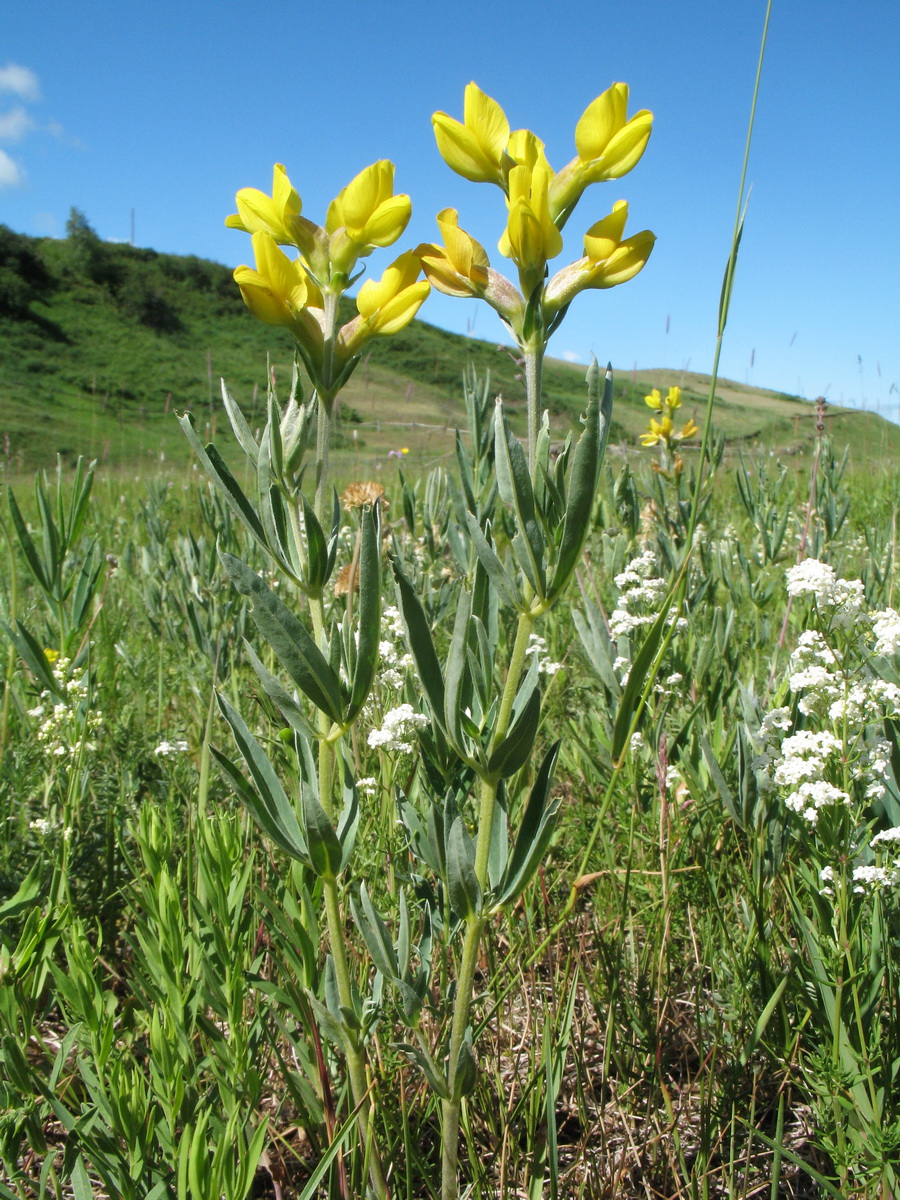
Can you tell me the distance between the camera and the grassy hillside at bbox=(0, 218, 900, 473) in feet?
65.2

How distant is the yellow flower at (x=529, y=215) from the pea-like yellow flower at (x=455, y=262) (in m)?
0.04

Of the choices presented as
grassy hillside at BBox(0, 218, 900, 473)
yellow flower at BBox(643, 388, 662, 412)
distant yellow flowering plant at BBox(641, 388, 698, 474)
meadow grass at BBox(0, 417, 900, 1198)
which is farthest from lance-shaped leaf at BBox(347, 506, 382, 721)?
grassy hillside at BBox(0, 218, 900, 473)

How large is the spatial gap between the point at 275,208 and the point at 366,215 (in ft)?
0.36

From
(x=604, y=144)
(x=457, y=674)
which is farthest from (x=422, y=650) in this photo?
(x=604, y=144)

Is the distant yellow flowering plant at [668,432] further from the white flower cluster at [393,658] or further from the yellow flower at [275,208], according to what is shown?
the yellow flower at [275,208]

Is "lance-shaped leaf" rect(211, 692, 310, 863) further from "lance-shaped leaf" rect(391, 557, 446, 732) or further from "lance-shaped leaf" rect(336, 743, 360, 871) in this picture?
"lance-shaped leaf" rect(391, 557, 446, 732)

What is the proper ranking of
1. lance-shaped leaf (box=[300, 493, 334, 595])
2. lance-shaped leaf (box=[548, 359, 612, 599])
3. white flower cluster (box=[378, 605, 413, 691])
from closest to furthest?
1. lance-shaped leaf (box=[548, 359, 612, 599])
2. lance-shaped leaf (box=[300, 493, 334, 595])
3. white flower cluster (box=[378, 605, 413, 691])

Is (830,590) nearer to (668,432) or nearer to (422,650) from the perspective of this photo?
(422,650)

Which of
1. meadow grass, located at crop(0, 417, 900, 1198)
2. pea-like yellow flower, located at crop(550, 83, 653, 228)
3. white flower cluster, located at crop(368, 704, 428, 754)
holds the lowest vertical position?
meadow grass, located at crop(0, 417, 900, 1198)

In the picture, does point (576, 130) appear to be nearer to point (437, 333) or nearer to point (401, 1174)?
point (401, 1174)

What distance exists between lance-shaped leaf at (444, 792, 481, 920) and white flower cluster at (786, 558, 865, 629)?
0.60 meters

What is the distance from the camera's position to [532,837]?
926 mm

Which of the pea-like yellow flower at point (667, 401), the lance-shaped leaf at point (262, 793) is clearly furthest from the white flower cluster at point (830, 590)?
the pea-like yellow flower at point (667, 401)

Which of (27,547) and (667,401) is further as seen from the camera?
(667,401)
